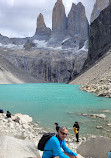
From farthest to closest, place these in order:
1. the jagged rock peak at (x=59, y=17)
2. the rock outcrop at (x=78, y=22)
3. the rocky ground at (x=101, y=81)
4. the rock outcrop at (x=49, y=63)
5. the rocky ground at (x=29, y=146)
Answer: the jagged rock peak at (x=59, y=17)
the rock outcrop at (x=78, y=22)
the rock outcrop at (x=49, y=63)
the rocky ground at (x=101, y=81)
the rocky ground at (x=29, y=146)

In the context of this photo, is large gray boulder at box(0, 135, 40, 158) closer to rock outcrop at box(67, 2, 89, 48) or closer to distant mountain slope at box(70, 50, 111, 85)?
distant mountain slope at box(70, 50, 111, 85)

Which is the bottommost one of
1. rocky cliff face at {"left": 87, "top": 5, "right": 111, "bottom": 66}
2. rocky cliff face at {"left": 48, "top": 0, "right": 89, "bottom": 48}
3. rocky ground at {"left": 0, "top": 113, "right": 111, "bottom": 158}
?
rocky ground at {"left": 0, "top": 113, "right": 111, "bottom": 158}

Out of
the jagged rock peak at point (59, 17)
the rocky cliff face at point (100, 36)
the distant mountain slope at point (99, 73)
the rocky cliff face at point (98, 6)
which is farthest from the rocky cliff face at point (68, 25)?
the distant mountain slope at point (99, 73)

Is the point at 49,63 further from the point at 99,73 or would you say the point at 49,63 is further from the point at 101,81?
the point at 101,81

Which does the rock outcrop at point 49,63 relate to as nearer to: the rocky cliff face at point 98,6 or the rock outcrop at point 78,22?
the rocky cliff face at point 98,6

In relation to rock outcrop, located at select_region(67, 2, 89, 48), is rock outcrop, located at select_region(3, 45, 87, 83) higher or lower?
lower

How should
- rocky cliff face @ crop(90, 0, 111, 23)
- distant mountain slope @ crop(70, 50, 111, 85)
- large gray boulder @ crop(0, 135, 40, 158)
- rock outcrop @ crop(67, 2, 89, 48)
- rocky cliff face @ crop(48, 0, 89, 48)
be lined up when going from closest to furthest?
large gray boulder @ crop(0, 135, 40, 158) → distant mountain slope @ crop(70, 50, 111, 85) → rocky cliff face @ crop(90, 0, 111, 23) → rocky cliff face @ crop(48, 0, 89, 48) → rock outcrop @ crop(67, 2, 89, 48)

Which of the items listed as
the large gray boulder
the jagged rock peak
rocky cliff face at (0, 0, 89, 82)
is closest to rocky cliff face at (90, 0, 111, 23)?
rocky cliff face at (0, 0, 89, 82)
